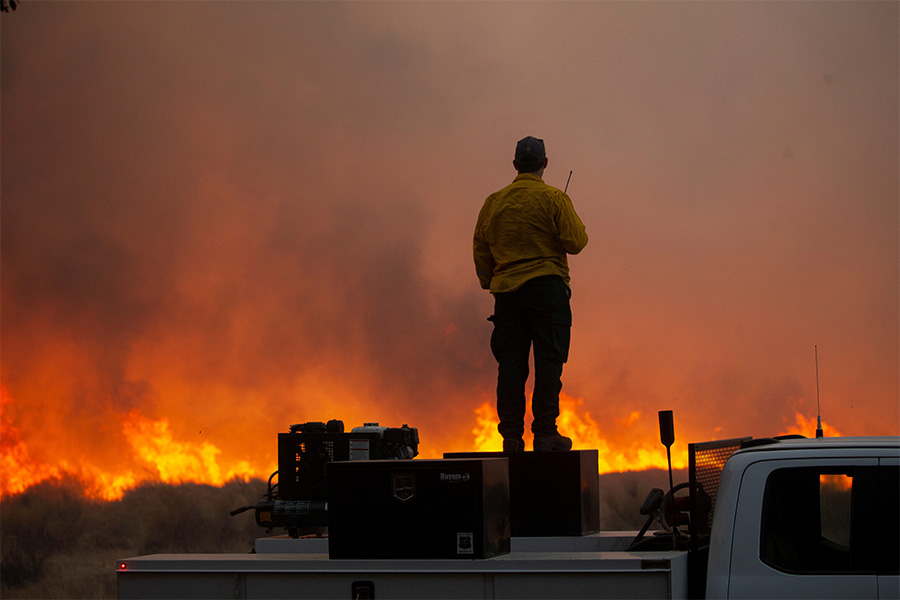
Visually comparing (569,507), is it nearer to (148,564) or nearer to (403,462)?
(403,462)

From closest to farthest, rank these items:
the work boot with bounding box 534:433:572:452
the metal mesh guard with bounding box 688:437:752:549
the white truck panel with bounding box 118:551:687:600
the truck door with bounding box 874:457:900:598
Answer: the truck door with bounding box 874:457:900:598 < the white truck panel with bounding box 118:551:687:600 < the metal mesh guard with bounding box 688:437:752:549 < the work boot with bounding box 534:433:572:452

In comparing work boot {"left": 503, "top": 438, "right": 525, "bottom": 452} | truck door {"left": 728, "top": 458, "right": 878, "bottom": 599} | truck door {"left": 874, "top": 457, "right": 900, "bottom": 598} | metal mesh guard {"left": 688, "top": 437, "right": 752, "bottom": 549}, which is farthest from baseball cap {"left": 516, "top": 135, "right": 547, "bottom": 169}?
truck door {"left": 874, "top": 457, "right": 900, "bottom": 598}

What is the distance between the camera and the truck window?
3795 millimetres

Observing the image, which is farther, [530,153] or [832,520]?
[530,153]

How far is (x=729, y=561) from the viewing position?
393cm

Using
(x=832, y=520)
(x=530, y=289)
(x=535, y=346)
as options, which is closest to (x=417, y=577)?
(x=832, y=520)

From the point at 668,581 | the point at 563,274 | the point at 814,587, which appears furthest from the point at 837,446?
the point at 563,274

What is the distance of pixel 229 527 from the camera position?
37.3 ft

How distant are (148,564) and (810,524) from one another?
284 cm

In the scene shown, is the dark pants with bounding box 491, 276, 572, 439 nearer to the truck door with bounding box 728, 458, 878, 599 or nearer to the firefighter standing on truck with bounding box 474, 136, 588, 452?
the firefighter standing on truck with bounding box 474, 136, 588, 452

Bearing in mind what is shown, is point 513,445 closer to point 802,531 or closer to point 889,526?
point 802,531

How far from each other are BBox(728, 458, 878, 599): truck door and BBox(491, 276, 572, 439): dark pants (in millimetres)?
2130

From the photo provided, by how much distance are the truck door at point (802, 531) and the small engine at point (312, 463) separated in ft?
8.48

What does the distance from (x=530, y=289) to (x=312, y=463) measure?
67.2 inches
